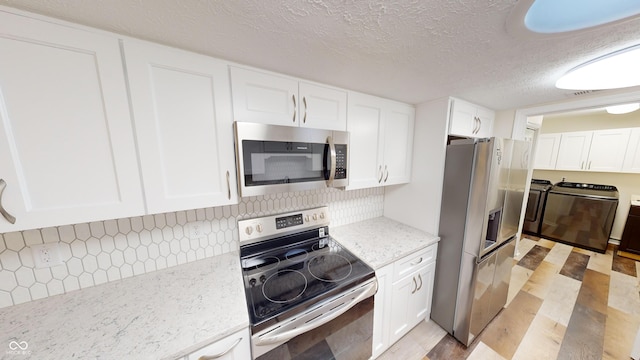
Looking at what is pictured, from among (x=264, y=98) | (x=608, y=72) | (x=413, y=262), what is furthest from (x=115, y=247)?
(x=608, y=72)

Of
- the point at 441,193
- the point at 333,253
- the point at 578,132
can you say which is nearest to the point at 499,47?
the point at 441,193

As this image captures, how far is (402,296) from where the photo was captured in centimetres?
156

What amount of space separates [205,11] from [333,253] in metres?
1.46

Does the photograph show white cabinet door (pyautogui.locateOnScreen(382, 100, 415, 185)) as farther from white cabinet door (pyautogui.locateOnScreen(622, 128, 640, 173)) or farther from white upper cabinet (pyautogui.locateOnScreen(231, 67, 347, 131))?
white cabinet door (pyautogui.locateOnScreen(622, 128, 640, 173))

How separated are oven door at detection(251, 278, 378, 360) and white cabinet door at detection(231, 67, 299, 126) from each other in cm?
105

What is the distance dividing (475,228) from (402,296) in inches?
30.4

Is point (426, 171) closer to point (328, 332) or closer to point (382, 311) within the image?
point (382, 311)

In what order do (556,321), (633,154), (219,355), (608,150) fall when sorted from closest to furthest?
1. (219,355)
2. (556,321)
3. (633,154)
4. (608,150)

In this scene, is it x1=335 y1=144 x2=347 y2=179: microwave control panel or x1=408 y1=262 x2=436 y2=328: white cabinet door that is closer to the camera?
x1=335 y1=144 x2=347 y2=179: microwave control panel

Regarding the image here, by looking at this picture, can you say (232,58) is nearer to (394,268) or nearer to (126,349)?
(126,349)

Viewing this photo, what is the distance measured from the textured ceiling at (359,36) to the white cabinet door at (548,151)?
3.69 meters

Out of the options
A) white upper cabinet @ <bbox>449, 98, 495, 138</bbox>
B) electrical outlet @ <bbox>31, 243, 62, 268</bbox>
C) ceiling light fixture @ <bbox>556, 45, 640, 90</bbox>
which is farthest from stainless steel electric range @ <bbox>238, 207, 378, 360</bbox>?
ceiling light fixture @ <bbox>556, 45, 640, 90</bbox>

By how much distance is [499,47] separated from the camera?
909 mm

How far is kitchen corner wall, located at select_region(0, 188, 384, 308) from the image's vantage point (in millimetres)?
922
